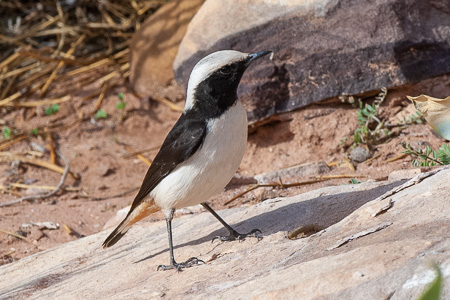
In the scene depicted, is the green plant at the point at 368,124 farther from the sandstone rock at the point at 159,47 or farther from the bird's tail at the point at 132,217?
the sandstone rock at the point at 159,47

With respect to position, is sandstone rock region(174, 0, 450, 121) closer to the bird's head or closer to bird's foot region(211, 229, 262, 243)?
the bird's head

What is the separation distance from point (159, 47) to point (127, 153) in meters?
1.54

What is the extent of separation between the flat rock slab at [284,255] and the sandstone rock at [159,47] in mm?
3263

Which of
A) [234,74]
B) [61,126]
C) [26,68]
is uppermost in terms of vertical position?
[234,74]

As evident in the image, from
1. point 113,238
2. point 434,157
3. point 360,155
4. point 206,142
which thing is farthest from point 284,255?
point 360,155

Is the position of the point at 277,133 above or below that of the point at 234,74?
below

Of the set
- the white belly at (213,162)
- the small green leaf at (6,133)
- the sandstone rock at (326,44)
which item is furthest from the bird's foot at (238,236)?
the small green leaf at (6,133)

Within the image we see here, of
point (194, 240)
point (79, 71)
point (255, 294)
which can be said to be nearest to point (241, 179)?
point (194, 240)

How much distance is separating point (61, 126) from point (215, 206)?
3.45 meters

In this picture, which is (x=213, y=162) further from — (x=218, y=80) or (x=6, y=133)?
(x=6, y=133)

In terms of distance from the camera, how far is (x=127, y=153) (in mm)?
7340

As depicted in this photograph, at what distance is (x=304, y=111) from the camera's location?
6.17 metres

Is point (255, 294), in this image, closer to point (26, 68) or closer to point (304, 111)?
point (304, 111)

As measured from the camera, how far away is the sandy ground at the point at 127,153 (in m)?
5.50
